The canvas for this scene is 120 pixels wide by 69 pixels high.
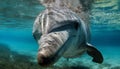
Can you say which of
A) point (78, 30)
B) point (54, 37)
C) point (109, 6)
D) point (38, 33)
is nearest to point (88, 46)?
point (78, 30)

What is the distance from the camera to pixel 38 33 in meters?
3.71

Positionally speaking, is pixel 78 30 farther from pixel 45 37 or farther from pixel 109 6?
pixel 109 6

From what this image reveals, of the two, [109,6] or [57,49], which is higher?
[57,49]

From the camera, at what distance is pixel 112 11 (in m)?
25.4

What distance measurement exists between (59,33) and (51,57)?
0.67 meters

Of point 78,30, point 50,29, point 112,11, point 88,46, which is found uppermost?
point 50,29

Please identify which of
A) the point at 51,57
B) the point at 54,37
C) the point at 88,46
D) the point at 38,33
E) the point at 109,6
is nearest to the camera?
the point at 51,57

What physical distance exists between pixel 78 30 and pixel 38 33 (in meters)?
1.03

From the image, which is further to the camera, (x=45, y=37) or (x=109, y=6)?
(x=109, y=6)

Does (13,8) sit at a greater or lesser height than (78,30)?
lesser

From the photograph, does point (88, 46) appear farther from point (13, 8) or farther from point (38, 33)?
point (13, 8)

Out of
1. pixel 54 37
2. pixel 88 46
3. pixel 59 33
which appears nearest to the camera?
pixel 54 37

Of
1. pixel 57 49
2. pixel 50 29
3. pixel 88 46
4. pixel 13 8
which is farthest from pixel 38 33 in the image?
pixel 13 8

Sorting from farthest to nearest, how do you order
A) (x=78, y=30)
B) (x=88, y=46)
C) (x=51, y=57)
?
(x=88, y=46)
(x=78, y=30)
(x=51, y=57)
